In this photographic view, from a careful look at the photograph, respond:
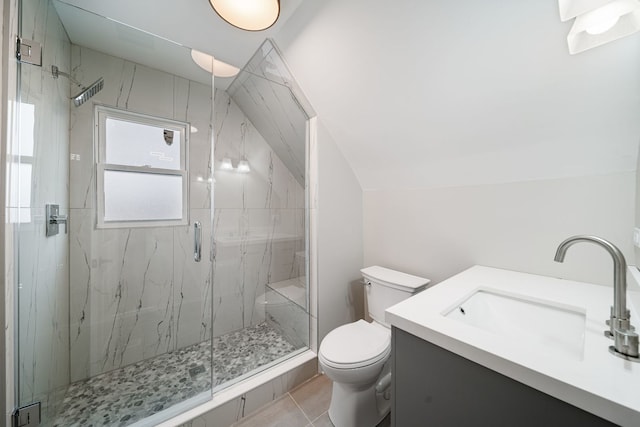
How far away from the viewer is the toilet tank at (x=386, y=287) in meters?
1.53

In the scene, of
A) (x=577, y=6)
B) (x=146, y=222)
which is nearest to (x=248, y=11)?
(x=577, y=6)

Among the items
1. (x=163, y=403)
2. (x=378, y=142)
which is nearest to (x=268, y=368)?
(x=163, y=403)

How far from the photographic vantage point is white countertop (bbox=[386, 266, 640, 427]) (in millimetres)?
464

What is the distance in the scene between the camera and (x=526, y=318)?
3.17 feet

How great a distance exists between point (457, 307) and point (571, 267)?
2.46 feet

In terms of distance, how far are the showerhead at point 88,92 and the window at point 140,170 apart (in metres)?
0.09

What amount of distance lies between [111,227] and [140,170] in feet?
1.60

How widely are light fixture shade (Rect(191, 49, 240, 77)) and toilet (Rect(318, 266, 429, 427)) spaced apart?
2.13 meters

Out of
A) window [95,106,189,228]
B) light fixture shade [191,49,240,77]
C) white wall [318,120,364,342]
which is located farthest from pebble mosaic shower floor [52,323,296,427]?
light fixture shade [191,49,240,77]

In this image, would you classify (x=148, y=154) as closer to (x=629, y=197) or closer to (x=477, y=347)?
(x=477, y=347)

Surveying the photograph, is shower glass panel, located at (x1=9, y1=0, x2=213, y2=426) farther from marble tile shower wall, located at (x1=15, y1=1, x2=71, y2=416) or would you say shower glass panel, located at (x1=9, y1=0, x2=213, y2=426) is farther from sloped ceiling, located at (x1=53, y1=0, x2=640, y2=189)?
sloped ceiling, located at (x1=53, y1=0, x2=640, y2=189)

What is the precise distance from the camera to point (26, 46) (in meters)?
1.01

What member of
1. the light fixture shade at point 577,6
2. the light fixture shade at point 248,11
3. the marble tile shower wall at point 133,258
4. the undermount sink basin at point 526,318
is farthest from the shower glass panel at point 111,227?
the light fixture shade at point 577,6

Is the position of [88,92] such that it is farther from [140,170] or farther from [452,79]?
[452,79]
